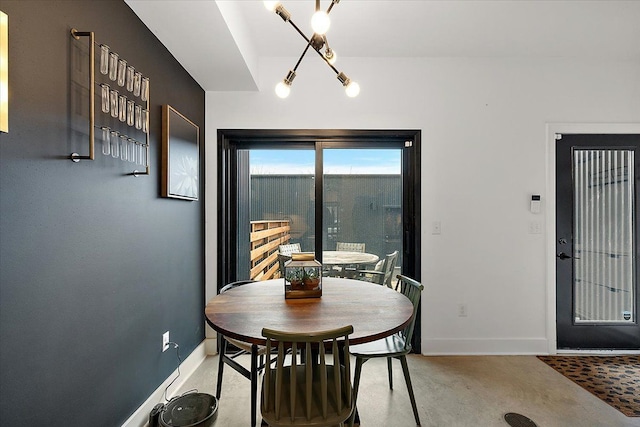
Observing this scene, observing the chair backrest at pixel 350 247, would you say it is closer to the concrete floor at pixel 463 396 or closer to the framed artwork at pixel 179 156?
the concrete floor at pixel 463 396

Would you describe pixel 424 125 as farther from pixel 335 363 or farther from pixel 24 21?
pixel 24 21

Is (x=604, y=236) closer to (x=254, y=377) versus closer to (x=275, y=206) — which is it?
(x=275, y=206)

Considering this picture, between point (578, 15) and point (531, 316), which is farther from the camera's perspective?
point (531, 316)

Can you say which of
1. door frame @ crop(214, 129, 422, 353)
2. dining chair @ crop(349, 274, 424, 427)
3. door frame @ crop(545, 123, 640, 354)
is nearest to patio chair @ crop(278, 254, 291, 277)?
door frame @ crop(214, 129, 422, 353)

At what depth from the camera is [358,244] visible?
10.3 feet

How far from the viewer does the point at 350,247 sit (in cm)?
312

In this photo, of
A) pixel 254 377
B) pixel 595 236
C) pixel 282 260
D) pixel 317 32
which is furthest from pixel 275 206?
pixel 595 236

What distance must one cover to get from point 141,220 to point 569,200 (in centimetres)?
354

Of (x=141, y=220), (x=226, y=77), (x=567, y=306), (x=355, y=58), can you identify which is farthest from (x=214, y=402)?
(x=567, y=306)

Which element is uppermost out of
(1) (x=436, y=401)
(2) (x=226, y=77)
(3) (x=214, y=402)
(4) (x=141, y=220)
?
(2) (x=226, y=77)

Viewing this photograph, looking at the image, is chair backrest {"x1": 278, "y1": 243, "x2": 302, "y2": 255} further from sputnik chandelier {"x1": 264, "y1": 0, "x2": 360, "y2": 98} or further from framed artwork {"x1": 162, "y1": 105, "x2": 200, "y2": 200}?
sputnik chandelier {"x1": 264, "y1": 0, "x2": 360, "y2": 98}

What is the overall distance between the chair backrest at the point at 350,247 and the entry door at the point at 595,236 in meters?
1.81

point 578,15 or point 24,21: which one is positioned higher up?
point 578,15

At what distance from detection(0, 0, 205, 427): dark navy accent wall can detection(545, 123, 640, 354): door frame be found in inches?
128
